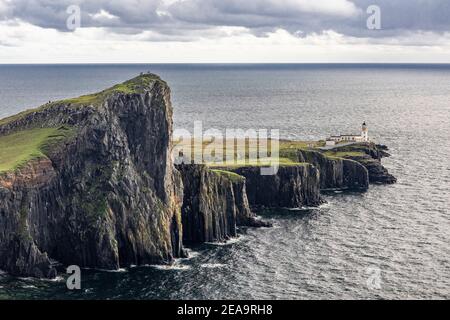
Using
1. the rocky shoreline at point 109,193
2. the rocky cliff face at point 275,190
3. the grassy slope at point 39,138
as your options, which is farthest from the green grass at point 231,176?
the grassy slope at point 39,138

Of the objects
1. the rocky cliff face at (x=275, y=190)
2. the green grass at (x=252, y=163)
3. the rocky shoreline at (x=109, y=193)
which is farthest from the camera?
the green grass at (x=252, y=163)

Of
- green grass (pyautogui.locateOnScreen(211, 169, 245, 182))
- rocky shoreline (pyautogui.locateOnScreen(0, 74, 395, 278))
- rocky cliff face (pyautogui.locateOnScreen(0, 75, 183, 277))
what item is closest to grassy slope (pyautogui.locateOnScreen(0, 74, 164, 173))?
rocky shoreline (pyautogui.locateOnScreen(0, 74, 395, 278))

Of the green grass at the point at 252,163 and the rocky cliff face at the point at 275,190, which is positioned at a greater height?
the green grass at the point at 252,163

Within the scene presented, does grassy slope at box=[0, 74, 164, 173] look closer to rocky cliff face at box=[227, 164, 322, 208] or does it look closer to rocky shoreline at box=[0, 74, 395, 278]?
rocky shoreline at box=[0, 74, 395, 278]

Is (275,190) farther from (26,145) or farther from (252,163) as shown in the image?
(26,145)

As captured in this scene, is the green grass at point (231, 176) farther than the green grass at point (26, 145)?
Yes

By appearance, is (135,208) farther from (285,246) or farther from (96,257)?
(285,246)

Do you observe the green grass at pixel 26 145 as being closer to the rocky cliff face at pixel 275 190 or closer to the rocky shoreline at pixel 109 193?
the rocky shoreline at pixel 109 193
